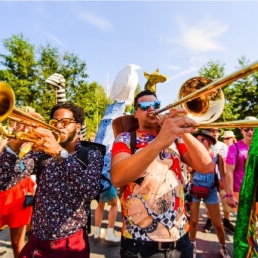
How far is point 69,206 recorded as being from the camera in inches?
80.2

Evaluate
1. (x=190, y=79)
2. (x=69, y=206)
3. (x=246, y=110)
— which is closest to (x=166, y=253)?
(x=69, y=206)

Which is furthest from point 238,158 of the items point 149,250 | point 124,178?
point 124,178

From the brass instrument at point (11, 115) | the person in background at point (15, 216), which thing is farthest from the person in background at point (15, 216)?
the brass instrument at point (11, 115)

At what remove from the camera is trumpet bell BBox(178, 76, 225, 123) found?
2.12 m

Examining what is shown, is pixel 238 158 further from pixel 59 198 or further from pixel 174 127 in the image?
pixel 59 198

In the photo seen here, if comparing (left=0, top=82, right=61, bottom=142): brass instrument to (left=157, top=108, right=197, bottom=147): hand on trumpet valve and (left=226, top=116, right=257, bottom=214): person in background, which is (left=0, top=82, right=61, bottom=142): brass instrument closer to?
(left=157, top=108, right=197, bottom=147): hand on trumpet valve

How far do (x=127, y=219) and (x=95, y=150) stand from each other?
71 centimetres

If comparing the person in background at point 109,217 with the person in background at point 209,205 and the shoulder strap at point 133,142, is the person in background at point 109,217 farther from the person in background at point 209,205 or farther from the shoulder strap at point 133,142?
the shoulder strap at point 133,142

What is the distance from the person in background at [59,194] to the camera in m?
1.96

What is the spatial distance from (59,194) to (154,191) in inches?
30.9

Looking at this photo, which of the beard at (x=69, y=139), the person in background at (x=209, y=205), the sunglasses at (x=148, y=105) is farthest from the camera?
the person in background at (x=209, y=205)

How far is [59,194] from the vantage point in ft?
6.68

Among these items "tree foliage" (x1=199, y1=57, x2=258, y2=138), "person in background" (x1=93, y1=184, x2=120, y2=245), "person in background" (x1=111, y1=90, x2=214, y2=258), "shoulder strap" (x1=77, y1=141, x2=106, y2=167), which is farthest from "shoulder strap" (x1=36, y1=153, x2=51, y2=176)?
"tree foliage" (x1=199, y1=57, x2=258, y2=138)

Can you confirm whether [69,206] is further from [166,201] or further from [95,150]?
[166,201]
